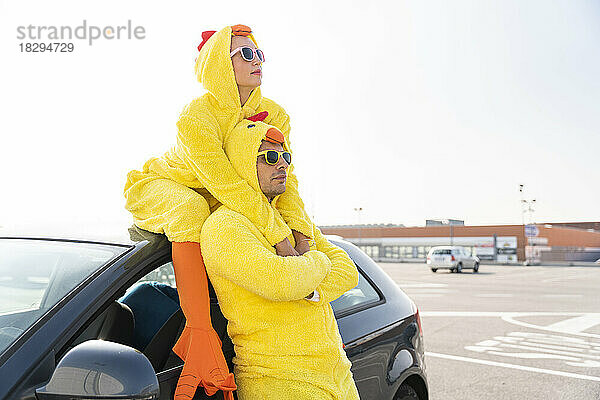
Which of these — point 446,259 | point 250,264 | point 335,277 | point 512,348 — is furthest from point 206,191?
point 446,259

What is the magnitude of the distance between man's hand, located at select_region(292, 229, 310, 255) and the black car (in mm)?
381

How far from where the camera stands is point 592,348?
799cm

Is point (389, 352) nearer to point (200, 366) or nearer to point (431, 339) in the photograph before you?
point (200, 366)

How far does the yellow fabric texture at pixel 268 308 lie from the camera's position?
2076 mm

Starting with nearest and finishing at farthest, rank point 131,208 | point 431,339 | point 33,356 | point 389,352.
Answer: point 33,356 → point 131,208 → point 389,352 → point 431,339

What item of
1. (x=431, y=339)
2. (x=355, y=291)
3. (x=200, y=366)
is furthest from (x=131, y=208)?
(x=431, y=339)

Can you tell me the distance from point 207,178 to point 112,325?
67 cm

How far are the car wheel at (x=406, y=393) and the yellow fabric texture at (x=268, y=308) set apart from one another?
3.33 feet

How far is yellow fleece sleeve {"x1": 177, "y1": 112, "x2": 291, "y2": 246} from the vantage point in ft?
7.43

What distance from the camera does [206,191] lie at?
2447 mm

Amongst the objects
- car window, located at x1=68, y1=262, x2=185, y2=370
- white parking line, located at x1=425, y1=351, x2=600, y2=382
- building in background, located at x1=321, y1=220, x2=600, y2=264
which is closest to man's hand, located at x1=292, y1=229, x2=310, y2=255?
car window, located at x1=68, y1=262, x2=185, y2=370

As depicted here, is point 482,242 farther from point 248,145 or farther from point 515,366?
point 248,145

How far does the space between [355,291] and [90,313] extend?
1.66 metres

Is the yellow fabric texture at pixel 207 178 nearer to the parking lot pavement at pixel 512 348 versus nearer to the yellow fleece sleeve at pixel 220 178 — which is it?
the yellow fleece sleeve at pixel 220 178
